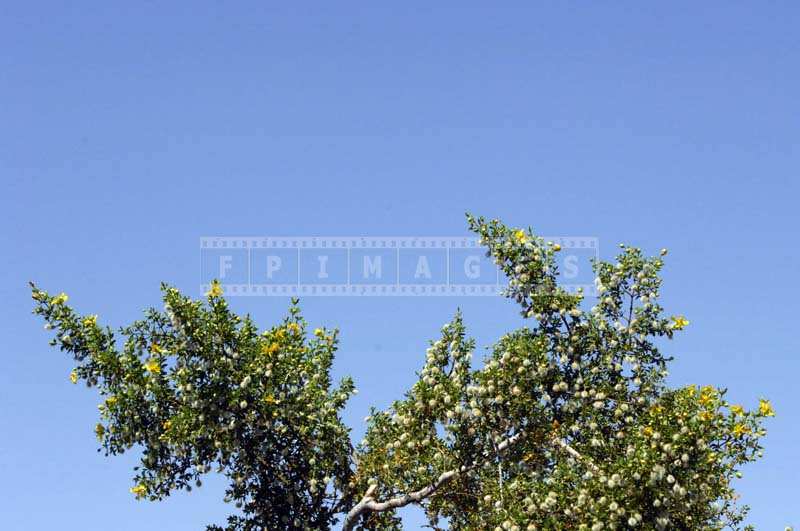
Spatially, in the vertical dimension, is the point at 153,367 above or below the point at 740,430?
above

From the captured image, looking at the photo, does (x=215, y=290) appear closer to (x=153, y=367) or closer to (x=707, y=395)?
(x=153, y=367)

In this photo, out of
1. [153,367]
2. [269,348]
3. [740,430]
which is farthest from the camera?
[153,367]

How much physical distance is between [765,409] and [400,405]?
6.48 m

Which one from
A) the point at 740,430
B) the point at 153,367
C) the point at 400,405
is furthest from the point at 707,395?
the point at 153,367

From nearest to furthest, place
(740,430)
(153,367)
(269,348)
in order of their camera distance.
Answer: (740,430), (269,348), (153,367)

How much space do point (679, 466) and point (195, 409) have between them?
8.63 meters

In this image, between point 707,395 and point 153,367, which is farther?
point 153,367

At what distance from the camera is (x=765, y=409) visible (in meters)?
19.3

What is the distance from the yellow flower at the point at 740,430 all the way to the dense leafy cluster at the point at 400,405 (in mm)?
796

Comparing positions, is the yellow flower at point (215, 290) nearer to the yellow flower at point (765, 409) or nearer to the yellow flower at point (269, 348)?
the yellow flower at point (269, 348)

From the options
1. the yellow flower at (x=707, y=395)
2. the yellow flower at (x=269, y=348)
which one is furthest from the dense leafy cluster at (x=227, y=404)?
the yellow flower at (x=707, y=395)

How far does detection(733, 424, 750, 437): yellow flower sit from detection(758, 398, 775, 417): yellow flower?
15.3 inches

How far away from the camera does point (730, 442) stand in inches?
755

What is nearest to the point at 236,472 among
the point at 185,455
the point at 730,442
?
the point at 185,455
